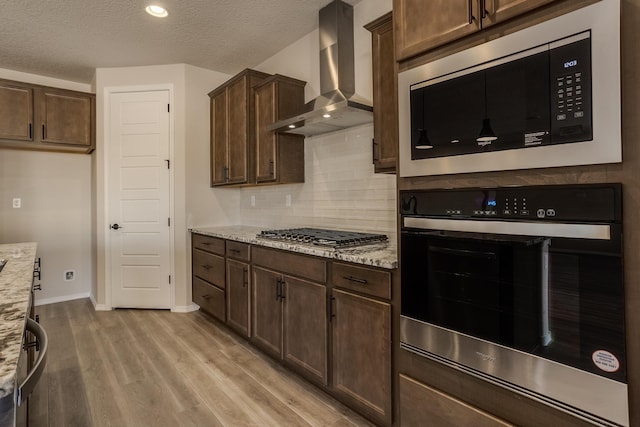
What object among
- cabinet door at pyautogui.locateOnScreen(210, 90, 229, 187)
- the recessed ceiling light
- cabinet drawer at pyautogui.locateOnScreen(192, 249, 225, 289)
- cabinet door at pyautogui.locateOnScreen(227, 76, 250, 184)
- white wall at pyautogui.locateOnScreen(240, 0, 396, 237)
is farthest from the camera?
cabinet door at pyautogui.locateOnScreen(210, 90, 229, 187)

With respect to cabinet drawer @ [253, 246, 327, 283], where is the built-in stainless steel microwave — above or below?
above

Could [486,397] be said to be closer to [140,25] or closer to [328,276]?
[328,276]

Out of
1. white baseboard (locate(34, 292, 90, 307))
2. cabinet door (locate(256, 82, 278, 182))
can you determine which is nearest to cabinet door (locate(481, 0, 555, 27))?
cabinet door (locate(256, 82, 278, 182))

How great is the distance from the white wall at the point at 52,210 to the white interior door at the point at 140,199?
0.77m

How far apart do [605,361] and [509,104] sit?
2.81 ft

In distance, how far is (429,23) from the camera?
146 cm

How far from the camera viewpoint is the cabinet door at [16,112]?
3.60 metres

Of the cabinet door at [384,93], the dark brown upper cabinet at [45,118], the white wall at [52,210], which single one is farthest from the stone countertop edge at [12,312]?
the white wall at [52,210]

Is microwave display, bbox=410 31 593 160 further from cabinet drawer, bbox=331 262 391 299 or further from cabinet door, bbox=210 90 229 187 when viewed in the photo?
cabinet door, bbox=210 90 229 187

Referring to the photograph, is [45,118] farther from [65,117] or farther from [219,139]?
[219,139]

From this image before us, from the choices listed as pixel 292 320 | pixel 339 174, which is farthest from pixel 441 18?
pixel 292 320

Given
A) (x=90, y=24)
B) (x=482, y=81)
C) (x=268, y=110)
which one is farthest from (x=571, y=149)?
(x=90, y=24)

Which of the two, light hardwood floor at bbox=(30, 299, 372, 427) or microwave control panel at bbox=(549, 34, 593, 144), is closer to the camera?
microwave control panel at bbox=(549, 34, 593, 144)

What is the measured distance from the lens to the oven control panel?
1042 mm
